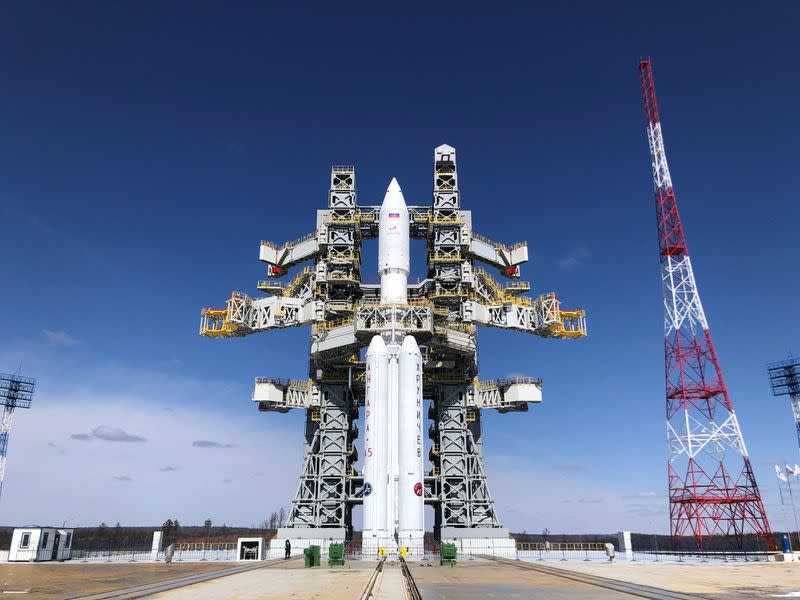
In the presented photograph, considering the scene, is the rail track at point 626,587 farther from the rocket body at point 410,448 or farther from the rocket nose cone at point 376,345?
the rocket nose cone at point 376,345

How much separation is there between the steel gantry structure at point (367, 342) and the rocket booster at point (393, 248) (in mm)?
4256

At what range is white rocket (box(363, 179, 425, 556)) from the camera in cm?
4381

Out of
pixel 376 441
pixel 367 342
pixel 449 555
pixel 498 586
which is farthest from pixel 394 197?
pixel 498 586

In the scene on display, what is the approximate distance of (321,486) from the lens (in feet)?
191

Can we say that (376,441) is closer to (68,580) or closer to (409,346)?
(409,346)

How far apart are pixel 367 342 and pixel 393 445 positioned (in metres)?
11.0

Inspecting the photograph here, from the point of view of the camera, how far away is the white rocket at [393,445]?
43812mm

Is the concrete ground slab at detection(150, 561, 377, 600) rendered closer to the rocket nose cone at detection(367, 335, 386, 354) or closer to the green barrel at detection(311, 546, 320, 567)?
the green barrel at detection(311, 546, 320, 567)

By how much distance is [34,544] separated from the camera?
42.1 m

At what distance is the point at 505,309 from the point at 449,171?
16869 mm

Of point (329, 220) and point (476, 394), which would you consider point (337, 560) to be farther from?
point (329, 220)

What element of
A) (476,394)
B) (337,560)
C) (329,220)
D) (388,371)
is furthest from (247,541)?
(329,220)

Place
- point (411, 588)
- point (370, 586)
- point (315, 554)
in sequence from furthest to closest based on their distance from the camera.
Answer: point (315, 554) < point (370, 586) < point (411, 588)

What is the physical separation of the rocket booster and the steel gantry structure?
4256 mm
